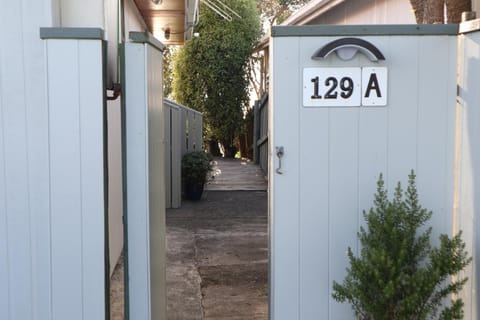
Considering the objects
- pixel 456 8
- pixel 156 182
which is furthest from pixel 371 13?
pixel 156 182

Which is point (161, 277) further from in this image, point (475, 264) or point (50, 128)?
point (475, 264)

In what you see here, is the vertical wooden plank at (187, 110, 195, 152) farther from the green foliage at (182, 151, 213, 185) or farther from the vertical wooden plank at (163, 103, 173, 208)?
the vertical wooden plank at (163, 103, 173, 208)

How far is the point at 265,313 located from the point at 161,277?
1.30m

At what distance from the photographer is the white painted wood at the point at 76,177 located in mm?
3207

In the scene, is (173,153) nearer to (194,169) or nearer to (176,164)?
(176,164)

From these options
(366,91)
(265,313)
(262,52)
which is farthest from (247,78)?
(366,91)

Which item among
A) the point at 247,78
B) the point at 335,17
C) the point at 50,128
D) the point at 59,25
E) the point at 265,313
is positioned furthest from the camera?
the point at 247,78

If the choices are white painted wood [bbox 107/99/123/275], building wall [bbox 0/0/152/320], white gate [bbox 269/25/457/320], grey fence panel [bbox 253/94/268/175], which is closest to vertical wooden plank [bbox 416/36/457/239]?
white gate [bbox 269/25/457/320]

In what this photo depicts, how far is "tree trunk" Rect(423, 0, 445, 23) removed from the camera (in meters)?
4.40

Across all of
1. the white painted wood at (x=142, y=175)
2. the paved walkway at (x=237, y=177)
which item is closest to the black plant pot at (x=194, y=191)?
the paved walkway at (x=237, y=177)

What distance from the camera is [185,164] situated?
10602 mm

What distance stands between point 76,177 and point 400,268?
1.77 meters

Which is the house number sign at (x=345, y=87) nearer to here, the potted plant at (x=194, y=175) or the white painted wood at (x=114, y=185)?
the white painted wood at (x=114, y=185)

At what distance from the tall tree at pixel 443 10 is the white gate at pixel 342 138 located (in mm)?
1056
